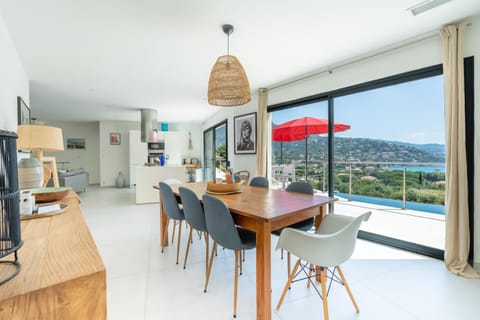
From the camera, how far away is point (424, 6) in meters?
1.98

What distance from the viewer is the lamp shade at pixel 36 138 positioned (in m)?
2.07

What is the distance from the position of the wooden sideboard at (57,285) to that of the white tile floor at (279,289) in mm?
1098

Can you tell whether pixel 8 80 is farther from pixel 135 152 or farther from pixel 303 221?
pixel 135 152

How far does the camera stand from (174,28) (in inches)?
91.2

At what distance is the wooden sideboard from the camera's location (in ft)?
1.98

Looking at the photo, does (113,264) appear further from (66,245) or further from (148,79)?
(148,79)

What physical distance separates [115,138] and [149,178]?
3985mm

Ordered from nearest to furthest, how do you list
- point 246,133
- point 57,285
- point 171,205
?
point 57,285, point 171,205, point 246,133

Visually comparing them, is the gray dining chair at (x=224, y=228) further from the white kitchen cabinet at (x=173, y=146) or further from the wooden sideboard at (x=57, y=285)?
the white kitchen cabinet at (x=173, y=146)

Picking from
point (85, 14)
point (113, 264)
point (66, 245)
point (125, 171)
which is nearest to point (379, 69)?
point (85, 14)

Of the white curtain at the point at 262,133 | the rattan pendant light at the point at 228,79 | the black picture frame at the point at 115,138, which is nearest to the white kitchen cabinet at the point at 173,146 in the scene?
the black picture frame at the point at 115,138

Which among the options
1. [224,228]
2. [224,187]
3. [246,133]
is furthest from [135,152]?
[224,228]

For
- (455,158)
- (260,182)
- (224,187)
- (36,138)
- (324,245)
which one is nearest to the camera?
(324,245)

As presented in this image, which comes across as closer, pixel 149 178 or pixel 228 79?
pixel 228 79
